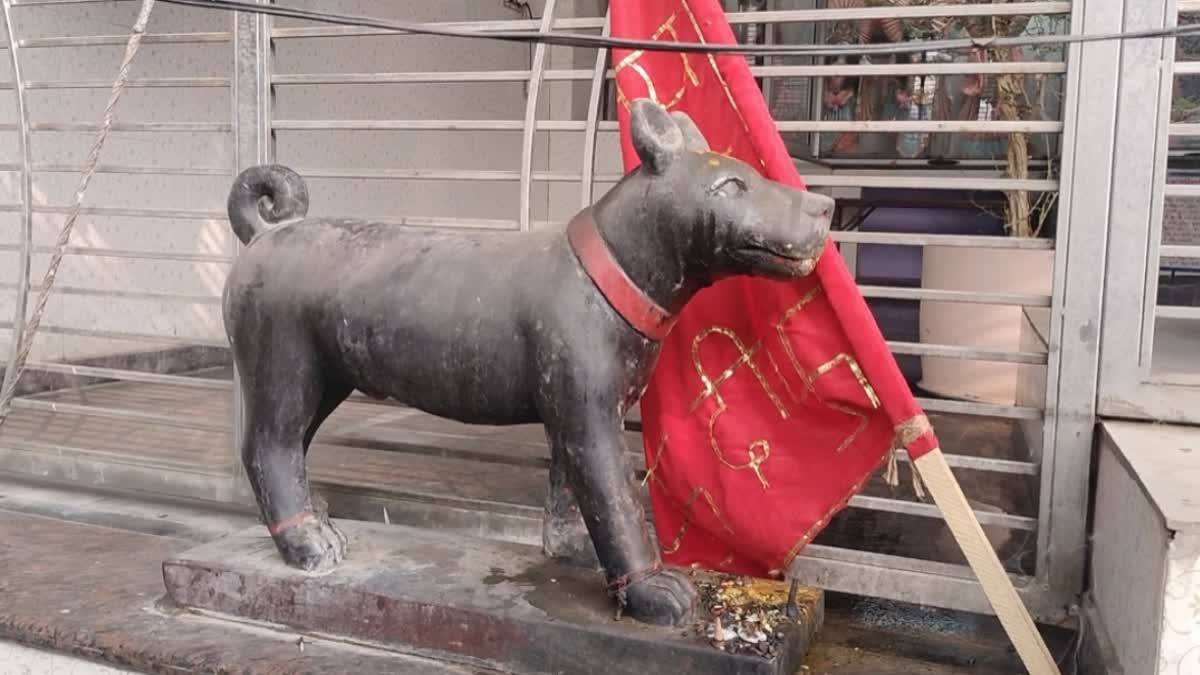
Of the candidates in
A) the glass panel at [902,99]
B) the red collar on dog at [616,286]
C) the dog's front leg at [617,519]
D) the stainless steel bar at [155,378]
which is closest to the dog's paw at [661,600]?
the dog's front leg at [617,519]

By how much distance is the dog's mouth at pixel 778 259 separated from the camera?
124 centimetres

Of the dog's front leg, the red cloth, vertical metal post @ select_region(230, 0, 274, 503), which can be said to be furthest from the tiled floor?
the dog's front leg

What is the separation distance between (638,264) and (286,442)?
0.66m

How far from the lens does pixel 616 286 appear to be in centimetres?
131

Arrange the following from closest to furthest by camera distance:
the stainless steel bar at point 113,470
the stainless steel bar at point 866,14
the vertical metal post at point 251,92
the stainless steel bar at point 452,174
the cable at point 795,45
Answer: the cable at point 795,45 < the stainless steel bar at point 866,14 < the stainless steel bar at point 452,174 < the vertical metal post at point 251,92 < the stainless steel bar at point 113,470

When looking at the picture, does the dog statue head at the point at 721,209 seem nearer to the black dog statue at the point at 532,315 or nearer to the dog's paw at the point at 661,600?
the black dog statue at the point at 532,315

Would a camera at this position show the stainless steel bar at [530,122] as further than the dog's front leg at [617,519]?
Yes

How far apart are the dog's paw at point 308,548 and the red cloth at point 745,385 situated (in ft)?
1.80

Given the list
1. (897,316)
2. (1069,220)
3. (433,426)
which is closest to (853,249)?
(897,316)

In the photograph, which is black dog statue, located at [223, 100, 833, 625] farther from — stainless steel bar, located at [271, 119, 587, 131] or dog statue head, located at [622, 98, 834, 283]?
stainless steel bar, located at [271, 119, 587, 131]

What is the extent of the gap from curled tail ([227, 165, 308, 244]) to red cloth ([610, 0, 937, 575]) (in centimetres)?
57

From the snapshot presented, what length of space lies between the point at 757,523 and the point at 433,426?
5.92 feet

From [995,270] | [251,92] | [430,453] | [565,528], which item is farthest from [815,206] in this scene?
[995,270]

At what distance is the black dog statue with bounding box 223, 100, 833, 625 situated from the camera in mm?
1269
